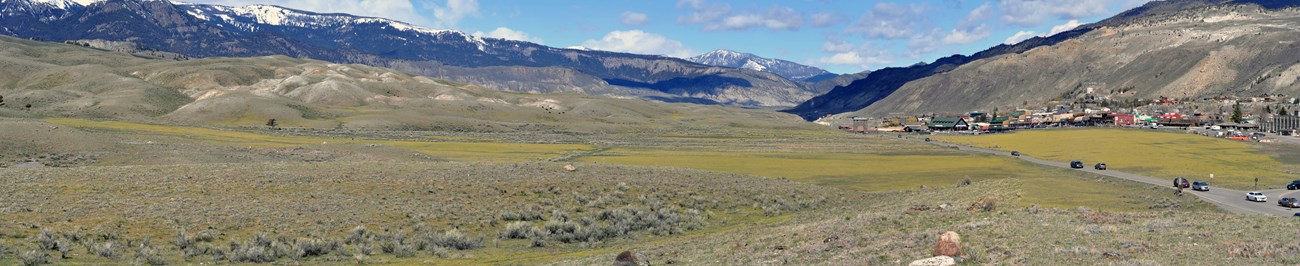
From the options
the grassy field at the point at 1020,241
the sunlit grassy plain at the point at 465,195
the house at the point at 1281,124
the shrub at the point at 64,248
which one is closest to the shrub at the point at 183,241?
the sunlit grassy plain at the point at 465,195

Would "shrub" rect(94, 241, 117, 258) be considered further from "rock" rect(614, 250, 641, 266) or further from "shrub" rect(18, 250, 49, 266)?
"rock" rect(614, 250, 641, 266)

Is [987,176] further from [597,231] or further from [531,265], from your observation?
[531,265]

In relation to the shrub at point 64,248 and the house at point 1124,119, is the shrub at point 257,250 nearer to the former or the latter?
the shrub at point 64,248

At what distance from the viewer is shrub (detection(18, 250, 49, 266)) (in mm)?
29016

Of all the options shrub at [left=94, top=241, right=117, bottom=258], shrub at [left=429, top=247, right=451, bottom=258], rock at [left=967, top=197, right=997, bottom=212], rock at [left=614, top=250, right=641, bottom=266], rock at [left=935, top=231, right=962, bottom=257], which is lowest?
shrub at [left=429, top=247, right=451, bottom=258]

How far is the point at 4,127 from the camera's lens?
72688mm

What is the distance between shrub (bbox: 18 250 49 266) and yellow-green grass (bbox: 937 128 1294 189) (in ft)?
219

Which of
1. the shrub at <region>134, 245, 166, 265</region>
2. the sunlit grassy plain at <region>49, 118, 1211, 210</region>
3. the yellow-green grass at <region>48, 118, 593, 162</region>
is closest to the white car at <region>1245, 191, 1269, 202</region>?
the sunlit grassy plain at <region>49, 118, 1211, 210</region>

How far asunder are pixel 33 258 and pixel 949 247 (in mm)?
28078

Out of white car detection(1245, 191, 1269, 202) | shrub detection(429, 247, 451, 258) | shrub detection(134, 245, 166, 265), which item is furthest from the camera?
white car detection(1245, 191, 1269, 202)

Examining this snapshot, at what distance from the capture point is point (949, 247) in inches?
872

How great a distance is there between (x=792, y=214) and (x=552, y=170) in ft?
52.6

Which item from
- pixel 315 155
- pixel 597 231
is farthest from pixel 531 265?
pixel 315 155

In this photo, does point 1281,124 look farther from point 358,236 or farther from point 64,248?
point 64,248
